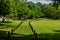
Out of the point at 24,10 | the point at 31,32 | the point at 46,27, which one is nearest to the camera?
the point at 31,32

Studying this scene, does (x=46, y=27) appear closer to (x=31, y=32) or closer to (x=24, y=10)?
(x=31, y=32)

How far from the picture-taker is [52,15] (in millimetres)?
132500

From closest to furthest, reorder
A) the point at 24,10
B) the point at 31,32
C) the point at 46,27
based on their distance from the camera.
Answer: the point at 31,32, the point at 46,27, the point at 24,10

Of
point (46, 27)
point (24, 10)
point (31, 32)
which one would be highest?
point (31, 32)

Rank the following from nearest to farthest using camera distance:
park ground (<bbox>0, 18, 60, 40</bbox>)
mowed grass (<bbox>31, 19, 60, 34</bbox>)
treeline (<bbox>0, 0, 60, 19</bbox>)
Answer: park ground (<bbox>0, 18, 60, 40</bbox>), mowed grass (<bbox>31, 19, 60, 34</bbox>), treeline (<bbox>0, 0, 60, 19</bbox>)

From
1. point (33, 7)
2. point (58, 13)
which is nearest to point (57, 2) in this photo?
point (58, 13)

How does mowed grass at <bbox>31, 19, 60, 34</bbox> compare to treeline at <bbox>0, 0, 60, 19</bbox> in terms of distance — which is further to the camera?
treeline at <bbox>0, 0, 60, 19</bbox>

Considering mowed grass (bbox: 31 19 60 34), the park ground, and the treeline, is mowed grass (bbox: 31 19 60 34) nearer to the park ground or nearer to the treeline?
the park ground

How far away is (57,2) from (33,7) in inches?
5107

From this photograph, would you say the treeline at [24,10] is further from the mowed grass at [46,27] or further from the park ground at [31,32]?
the mowed grass at [46,27]

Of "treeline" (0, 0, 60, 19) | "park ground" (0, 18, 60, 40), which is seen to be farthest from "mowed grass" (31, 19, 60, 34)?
"treeline" (0, 0, 60, 19)

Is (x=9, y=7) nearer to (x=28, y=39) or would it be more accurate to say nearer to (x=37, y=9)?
(x=28, y=39)

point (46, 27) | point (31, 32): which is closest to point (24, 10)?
point (46, 27)

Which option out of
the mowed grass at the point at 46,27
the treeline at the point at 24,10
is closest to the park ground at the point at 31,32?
the mowed grass at the point at 46,27
